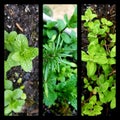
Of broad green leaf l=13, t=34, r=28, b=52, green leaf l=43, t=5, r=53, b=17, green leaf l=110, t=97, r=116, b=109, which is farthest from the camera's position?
green leaf l=43, t=5, r=53, b=17

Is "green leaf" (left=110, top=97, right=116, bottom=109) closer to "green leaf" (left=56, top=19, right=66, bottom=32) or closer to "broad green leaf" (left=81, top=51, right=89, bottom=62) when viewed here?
"broad green leaf" (left=81, top=51, right=89, bottom=62)

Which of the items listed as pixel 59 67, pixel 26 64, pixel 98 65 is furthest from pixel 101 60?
pixel 26 64

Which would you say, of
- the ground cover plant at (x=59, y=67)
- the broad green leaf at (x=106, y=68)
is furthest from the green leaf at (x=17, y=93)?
the broad green leaf at (x=106, y=68)

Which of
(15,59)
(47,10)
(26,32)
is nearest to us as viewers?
(15,59)

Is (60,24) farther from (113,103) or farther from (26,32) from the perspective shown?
(113,103)

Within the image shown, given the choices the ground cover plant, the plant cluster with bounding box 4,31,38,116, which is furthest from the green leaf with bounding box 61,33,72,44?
the plant cluster with bounding box 4,31,38,116

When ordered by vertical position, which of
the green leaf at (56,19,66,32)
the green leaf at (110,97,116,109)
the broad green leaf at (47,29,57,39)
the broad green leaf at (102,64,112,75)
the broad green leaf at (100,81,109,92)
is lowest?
the green leaf at (110,97,116,109)

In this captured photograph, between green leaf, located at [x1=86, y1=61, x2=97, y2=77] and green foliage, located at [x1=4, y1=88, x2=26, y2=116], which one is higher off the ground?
green leaf, located at [x1=86, y1=61, x2=97, y2=77]
